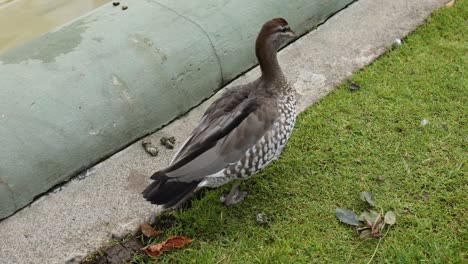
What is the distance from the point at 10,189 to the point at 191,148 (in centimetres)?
101

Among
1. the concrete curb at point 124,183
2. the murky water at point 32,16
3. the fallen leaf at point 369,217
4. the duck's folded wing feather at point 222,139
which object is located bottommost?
the fallen leaf at point 369,217

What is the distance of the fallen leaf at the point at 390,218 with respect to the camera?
310 centimetres

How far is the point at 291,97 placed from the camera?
3287mm

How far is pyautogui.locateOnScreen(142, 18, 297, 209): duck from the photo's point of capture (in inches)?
114

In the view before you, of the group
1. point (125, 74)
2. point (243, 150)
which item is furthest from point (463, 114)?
point (125, 74)

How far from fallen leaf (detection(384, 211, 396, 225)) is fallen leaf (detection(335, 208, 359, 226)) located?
0.52ft

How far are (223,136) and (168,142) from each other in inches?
23.9

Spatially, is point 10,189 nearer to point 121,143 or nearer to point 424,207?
point 121,143

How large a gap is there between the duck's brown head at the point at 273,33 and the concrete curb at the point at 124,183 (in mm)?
748

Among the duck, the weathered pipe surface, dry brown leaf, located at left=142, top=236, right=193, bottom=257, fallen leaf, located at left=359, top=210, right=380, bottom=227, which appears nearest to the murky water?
the weathered pipe surface

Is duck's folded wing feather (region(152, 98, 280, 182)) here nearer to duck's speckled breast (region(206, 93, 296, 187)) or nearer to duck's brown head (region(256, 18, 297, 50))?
duck's speckled breast (region(206, 93, 296, 187))

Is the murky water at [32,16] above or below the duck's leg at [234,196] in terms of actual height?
above

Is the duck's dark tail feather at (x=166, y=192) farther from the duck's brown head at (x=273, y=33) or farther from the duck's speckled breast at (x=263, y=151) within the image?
the duck's brown head at (x=273, y=33)

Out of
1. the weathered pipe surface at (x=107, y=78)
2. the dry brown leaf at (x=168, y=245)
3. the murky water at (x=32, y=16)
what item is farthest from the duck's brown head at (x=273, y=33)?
the murky water at (x=32, y=16)
